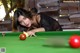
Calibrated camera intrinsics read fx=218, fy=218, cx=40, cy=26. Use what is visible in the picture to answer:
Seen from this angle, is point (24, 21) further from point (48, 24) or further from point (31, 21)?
point (48, 24)

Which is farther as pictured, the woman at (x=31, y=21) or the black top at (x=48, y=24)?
the black top at (x=48, y=24)

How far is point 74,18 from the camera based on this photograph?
17.7ft

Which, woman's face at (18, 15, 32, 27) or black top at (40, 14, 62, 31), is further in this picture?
black top at (40, 14, 62, 31)

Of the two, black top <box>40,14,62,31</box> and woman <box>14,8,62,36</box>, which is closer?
woman <box>14,8,62,36</box>

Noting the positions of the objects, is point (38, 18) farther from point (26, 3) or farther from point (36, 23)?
point (26, 3)

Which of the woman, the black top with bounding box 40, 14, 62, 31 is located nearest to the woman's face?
the woman

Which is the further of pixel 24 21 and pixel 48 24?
pixel 48 24

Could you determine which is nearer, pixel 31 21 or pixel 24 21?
pixel 24 21

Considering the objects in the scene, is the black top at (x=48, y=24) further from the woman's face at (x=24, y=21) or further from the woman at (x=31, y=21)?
the woman's face at (x=24, y=21)

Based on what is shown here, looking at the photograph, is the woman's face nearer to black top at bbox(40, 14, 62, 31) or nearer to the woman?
the woman

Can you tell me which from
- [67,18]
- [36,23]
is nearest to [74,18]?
[67,18]

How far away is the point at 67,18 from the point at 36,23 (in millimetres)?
1700

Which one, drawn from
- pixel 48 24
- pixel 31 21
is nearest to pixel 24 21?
pixel 31 21

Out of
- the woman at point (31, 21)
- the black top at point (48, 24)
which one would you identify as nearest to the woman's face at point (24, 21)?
the woman at point (31, 21)
